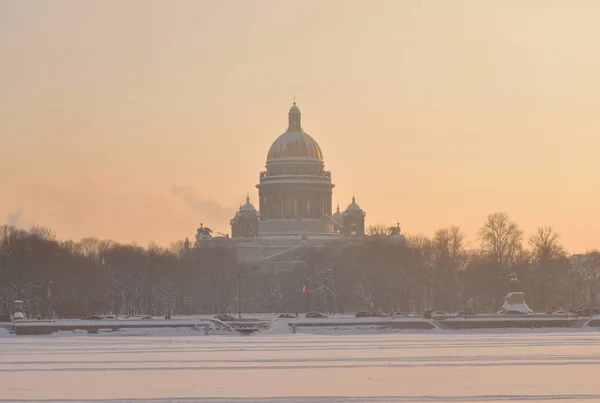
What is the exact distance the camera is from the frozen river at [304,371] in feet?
177

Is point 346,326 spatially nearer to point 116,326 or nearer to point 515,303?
point 116,326

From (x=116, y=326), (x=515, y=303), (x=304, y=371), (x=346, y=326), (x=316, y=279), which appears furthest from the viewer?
(x=316, y=279)

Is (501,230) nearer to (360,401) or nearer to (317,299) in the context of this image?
(317,299)

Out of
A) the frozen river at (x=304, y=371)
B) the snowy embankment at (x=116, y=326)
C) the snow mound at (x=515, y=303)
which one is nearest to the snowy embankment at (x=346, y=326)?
the snowy embankment at (x=116, y=326)

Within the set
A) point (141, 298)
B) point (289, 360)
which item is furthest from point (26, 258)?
point (289, 360)

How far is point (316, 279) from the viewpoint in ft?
581

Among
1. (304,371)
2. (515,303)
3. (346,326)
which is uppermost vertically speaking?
(515,303)

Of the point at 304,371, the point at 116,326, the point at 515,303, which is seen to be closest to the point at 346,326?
the point at 116,326

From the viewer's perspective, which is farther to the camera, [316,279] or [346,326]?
[316,279]

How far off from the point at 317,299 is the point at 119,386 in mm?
117387

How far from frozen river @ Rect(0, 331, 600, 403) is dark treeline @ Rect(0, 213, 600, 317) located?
53.7 metres

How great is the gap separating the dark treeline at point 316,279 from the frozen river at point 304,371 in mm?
53722

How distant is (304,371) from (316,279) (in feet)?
370

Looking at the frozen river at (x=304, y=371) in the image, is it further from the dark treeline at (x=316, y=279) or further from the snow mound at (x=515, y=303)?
the dark treeline at (x=316, y=279)
